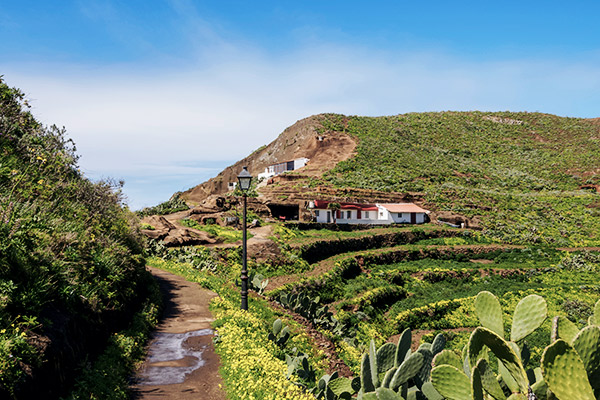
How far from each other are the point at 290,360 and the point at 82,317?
4.67m

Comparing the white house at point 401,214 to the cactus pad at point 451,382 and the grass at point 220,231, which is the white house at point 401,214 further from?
the cactus pad at point 451,382

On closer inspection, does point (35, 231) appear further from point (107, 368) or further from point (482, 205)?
point (482, 205)

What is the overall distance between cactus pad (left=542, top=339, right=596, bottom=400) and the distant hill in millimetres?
45770

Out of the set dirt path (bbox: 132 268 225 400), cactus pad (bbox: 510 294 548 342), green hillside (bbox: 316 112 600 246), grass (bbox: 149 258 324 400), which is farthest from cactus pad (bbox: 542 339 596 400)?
green hillside (bbox: 316 112 600 246)

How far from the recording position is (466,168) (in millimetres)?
82125

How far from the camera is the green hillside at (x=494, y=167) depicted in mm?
56094

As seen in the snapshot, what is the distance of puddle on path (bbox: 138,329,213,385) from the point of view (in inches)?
368

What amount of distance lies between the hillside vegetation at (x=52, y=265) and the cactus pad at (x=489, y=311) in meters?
6.12

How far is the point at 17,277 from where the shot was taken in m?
7.39

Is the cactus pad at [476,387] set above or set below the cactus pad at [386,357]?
above

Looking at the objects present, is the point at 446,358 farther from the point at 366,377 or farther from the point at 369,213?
the point at 369,213

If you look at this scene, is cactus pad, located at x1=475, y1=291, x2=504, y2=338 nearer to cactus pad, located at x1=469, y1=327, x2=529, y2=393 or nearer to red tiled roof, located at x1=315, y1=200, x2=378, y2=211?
cactus pad, located at x1=469, y1=327, x2=529, y2=393

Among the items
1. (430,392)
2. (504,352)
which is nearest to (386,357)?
(430,392)

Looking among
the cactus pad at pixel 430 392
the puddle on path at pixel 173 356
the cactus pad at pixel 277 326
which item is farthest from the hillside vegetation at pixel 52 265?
the cactus pad at pixel 430 392
